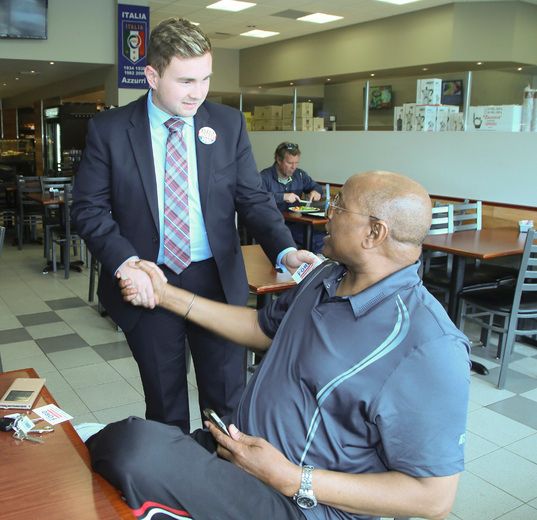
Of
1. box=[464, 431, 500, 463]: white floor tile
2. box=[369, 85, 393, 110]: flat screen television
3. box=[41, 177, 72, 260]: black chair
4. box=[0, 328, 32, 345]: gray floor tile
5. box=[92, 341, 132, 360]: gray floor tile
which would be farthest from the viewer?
box=[369, 85, 393, 110]: flat screen television

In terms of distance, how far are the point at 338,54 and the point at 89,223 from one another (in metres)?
9.89

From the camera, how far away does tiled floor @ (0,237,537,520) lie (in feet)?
8.17

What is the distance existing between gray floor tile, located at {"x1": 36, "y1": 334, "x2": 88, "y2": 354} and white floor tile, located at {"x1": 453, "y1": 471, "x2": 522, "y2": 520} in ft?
8.90

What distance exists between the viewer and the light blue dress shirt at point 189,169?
5.86 feet

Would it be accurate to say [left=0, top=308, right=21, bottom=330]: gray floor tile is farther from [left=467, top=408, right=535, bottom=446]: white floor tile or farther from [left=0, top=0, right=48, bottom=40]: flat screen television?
[left=0, top=0, right=48, bottom=40]: flat screen television

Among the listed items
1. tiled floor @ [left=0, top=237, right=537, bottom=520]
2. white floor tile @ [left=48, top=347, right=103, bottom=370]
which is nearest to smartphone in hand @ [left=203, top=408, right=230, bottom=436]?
tiled floor @ [left=0, top=237, right=537, bottom=520]

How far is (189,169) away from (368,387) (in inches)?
36.7

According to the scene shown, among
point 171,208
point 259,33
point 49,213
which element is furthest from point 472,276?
point 259,33

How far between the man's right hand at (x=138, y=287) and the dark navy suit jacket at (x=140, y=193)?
3.1 inches

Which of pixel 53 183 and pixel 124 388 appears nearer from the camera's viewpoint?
pixel 124 388

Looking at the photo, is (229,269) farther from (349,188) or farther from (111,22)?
(111,22)

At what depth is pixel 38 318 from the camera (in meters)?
4.78

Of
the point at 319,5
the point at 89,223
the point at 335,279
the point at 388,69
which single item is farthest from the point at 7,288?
the point at 388,69

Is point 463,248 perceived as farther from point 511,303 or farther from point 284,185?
point 284,185
